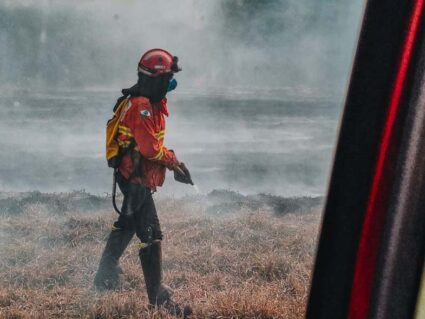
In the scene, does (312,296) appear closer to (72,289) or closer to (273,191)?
(72,289)

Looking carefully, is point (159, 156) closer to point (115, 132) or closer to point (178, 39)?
point (115, 132)

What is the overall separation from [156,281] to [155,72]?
1.07 metres

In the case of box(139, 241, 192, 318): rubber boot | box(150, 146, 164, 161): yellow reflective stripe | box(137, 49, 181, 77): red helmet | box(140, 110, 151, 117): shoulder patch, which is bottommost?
box(139, 241, 192, 318): rubber boot

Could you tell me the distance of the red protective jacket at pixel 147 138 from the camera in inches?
105

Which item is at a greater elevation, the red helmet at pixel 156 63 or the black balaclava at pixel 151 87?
the red helmet at pixel 156 63

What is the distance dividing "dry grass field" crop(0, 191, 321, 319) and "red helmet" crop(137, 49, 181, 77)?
0.66 metres

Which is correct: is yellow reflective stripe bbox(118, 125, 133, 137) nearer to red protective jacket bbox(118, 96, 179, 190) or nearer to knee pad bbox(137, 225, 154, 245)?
red protective jacket bbox(118, 96, 179, 190)

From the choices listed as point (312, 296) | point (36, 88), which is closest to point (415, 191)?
point (312, 296)

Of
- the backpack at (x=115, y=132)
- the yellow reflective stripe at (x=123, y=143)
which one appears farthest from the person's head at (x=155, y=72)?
the yellow reflective stripe at (x=123, y=143)

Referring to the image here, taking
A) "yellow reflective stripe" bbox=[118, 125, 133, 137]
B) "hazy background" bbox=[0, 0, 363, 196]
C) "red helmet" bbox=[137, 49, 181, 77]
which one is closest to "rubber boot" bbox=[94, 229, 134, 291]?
"hazy background" bbox=[0, 0, 363, 196]

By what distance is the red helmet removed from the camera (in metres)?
2.66

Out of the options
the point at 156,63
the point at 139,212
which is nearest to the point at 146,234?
the point at 139,212

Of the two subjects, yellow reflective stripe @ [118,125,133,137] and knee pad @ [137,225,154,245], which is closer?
yellow reflective stripe @ [118,125,133,137]

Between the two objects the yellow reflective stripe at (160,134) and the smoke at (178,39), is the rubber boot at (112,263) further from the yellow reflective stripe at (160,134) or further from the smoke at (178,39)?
the smoke at (178,39)
